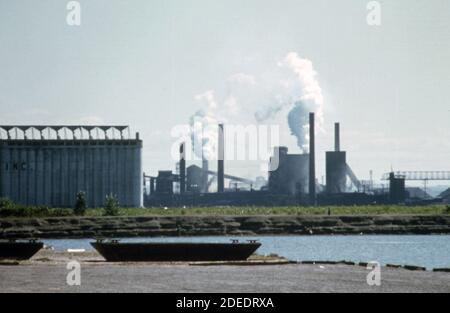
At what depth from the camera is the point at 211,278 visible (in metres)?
44.3

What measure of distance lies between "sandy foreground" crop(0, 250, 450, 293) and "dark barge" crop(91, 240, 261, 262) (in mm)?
1592

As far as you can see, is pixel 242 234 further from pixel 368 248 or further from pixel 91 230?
pixel 368 248

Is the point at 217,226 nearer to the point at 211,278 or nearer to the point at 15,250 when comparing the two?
the point at 15,250

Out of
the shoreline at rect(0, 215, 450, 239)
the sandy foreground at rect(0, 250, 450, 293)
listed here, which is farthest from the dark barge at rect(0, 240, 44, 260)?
the shoreline at rect(0, 215, 450, 239)

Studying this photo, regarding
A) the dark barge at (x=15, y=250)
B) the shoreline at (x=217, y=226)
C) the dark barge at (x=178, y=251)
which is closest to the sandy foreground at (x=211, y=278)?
the dark barge at (x=178, y=251)

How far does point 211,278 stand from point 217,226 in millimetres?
95755

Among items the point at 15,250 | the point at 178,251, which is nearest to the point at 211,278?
the point at 178,251

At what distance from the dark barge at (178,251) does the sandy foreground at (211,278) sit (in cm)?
159

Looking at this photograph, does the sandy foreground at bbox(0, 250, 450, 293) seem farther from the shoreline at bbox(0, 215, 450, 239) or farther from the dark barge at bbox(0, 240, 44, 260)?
the shoreline at bbox(0, 215, 450, 239)

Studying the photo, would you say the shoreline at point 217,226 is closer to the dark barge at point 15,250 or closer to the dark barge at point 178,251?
the dark barge at point 15,250

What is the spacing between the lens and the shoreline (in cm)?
13275

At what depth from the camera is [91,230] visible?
135 meters
